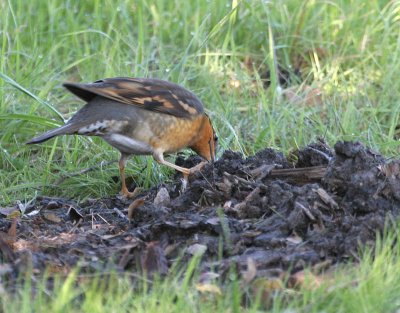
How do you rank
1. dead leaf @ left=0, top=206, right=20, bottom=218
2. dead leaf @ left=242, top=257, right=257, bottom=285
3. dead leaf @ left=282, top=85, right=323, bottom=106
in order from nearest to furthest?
dead leaf @ left=242, top=257, right=257, bottom=285 → dead leaf @ left=0, top=206, right=20, bottom=218 → dead leaf @ left=282, top=85, right=323, bottom=106

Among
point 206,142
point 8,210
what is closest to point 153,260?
point 8,210

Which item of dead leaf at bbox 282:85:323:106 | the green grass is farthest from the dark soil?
dead leaf at bbox 282:85:323:106

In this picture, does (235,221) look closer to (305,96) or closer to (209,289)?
(209,289)

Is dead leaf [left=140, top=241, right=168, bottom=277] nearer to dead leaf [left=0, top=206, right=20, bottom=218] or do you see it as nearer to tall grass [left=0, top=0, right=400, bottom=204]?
dead leaf [left=0, top=206, right=20, bottom=218]

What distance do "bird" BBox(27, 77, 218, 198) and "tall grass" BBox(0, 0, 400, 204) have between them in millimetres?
325

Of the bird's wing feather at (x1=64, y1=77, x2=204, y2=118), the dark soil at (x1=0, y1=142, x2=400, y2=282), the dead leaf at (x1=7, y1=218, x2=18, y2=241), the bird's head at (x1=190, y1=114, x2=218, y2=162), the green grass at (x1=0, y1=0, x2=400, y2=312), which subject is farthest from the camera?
the green grass at (x1=0, y1=0, x2=400, y2=312)

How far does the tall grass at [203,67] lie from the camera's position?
7309 millimetres

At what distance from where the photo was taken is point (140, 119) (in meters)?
6.69

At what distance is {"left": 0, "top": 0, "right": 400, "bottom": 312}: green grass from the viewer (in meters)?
7.29

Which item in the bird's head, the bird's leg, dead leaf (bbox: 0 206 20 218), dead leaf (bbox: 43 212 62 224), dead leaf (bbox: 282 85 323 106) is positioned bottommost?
dead leaf (bbox: 0 206 20 218)

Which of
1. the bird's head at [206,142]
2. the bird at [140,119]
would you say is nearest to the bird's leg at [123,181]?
the bird at [140,119]

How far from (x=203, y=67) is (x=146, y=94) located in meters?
1.89

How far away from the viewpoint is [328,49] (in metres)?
9.04

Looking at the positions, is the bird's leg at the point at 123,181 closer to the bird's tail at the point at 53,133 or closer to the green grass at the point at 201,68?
the green grass at the point at 201,68
